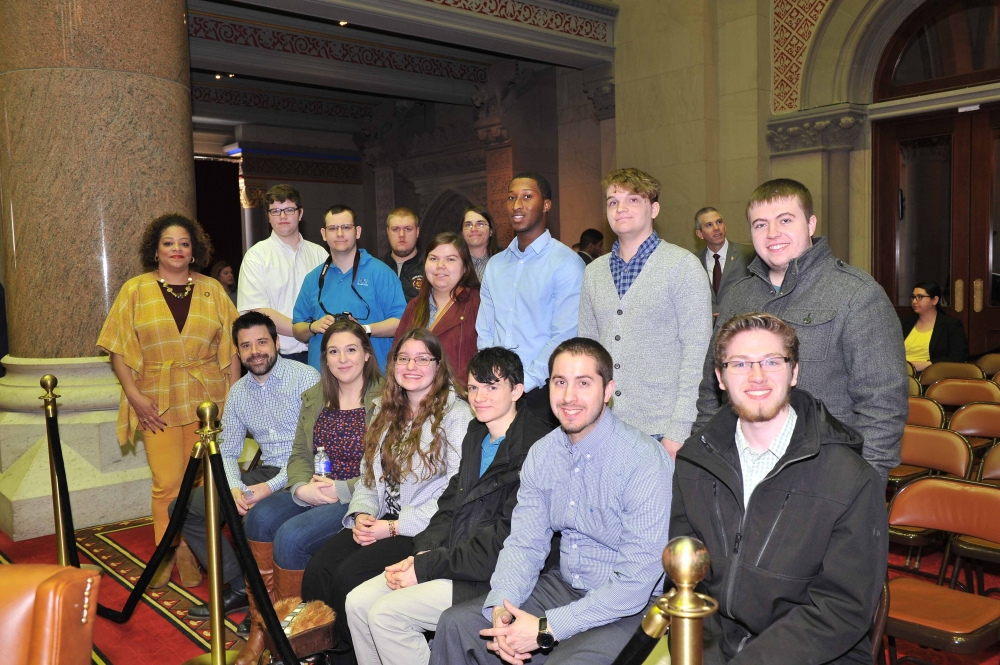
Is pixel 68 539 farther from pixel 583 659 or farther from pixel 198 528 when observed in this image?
pixel 583 659

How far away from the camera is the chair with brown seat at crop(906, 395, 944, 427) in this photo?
4.25m

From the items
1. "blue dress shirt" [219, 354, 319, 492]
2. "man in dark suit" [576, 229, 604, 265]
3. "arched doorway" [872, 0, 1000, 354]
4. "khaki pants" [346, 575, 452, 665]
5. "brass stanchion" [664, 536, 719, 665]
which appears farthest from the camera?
"man in dark suit" [576, 229, 604, 265]

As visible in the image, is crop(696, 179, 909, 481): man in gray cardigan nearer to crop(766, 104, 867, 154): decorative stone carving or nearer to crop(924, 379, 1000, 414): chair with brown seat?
crop(924, 379, 1000, 414): chair with brown seat

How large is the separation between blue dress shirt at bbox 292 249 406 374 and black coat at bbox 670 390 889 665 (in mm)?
2502

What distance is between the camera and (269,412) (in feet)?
12.1

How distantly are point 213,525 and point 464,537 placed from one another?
78 centimetres

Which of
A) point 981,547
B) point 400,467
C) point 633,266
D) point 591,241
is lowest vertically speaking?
point 981,547

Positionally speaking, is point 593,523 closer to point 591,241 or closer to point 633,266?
point 633,266

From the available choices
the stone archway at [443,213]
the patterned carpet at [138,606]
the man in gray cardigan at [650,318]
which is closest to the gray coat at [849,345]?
the man in gray cardigan at [650,318]

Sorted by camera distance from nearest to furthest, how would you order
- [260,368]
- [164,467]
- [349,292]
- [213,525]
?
1. [213,525]
2. [260,368]
3. [164,467]
4. [349,292]

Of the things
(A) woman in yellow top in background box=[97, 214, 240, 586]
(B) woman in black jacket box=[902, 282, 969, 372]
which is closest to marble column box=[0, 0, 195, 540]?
(A) woman in yellow top in background box=[97, 214, 240, 586]

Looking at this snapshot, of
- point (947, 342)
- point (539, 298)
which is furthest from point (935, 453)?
point (947, 342)

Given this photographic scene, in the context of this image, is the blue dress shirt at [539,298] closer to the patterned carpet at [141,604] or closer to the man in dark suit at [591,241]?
the patterned carpet at [141,604]

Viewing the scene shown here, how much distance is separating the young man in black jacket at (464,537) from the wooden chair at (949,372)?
13.4 ft
